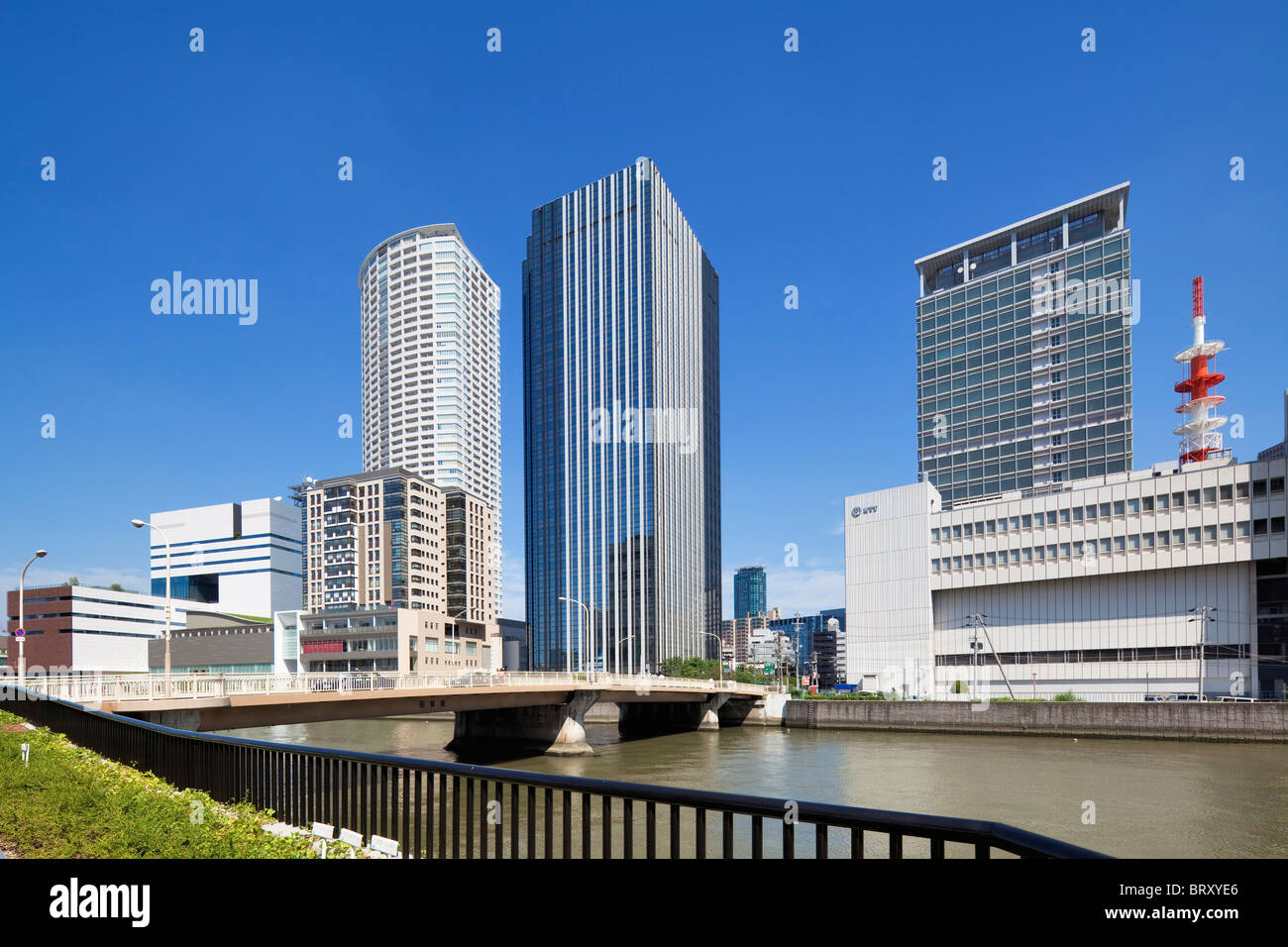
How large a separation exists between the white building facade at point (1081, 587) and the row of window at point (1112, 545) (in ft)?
0.36

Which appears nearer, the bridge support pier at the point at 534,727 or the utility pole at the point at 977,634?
the bridge support pier at the point at 534,727

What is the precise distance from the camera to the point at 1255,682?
7419 centimetres

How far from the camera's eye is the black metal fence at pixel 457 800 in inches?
143

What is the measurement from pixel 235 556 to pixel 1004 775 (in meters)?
181

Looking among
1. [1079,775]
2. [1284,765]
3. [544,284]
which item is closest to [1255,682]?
[1284,765]

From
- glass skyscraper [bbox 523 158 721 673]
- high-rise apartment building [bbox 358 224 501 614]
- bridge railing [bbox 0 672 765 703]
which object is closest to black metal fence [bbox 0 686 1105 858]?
bridge railing [bbox 0 672 765 703]

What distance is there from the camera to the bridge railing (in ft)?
98.0

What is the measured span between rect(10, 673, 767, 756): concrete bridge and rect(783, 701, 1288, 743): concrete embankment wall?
10.4m

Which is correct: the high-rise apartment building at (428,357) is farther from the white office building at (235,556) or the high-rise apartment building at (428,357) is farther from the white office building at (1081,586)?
the white office building at (1081,586)

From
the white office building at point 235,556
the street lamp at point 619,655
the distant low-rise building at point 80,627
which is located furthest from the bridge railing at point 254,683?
the white office building at point 235,556

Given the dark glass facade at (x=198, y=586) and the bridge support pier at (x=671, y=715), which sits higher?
the dark glass facade at (x=198, y=586)

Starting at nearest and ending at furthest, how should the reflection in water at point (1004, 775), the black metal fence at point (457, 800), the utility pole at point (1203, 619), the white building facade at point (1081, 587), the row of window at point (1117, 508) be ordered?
1. the black metal fence at point (457, 800)
2. the reflection in water at point (1004, 775)
3. the utility pole at point (1203, 619)
4. the row of window at point (1117, 508)
5. the white building facade at point (1081, 587)

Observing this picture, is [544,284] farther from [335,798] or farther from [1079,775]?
[335,798]
